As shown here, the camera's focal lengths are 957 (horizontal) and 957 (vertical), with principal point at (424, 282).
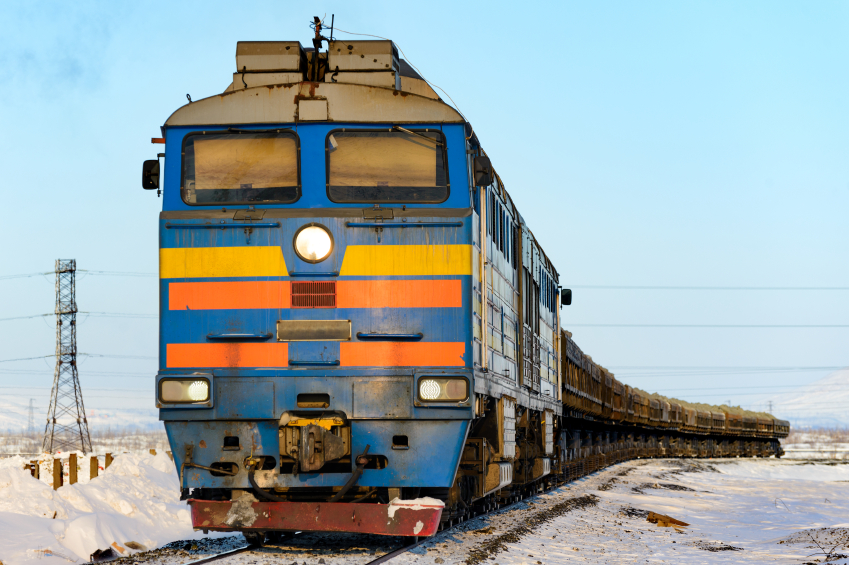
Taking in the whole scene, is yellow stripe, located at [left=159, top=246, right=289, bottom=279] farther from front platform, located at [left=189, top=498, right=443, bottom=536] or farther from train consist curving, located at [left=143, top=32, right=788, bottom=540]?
front platform, located at [left=189, top=498, right=443, bottom=536]

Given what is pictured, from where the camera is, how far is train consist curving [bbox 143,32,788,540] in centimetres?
843

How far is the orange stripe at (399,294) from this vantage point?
8.54 meters

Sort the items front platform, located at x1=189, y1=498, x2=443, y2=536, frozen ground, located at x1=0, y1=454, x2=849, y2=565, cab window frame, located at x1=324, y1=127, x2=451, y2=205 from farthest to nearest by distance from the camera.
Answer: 1. frozen ground, located at x1=0, y1=454, x2=849, y2=565
2. cab window frame, located at x1=324, y1=127, x2=451, y2=205
3. front platform, located at x1=189, y1=498, x2=443, y2=536

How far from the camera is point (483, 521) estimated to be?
12203mm

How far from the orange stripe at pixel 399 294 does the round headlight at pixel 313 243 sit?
31 centimetres

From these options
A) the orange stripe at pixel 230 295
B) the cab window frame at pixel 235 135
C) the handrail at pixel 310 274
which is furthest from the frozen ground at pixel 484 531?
the cab window frame at pixel 235 135

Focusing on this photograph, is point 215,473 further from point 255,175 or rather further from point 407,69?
point 407,69

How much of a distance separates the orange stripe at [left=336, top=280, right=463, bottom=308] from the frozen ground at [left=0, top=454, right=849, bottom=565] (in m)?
2.22

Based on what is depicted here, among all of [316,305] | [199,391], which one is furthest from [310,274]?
[199,391]

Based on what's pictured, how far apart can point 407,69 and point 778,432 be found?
6524cm

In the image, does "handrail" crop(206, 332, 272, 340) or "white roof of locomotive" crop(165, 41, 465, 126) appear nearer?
"handrail" crop(206, 332, 272, 340)

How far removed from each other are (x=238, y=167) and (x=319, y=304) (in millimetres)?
1500

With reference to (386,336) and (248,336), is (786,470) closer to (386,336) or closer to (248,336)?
(386,336)

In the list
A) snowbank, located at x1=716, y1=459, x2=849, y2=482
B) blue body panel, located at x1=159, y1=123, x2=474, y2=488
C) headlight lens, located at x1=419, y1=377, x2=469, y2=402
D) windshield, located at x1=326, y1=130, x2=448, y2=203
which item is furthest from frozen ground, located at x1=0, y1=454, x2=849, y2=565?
snowbank, located at x1=716, y1=459, x2=849, y2=482
